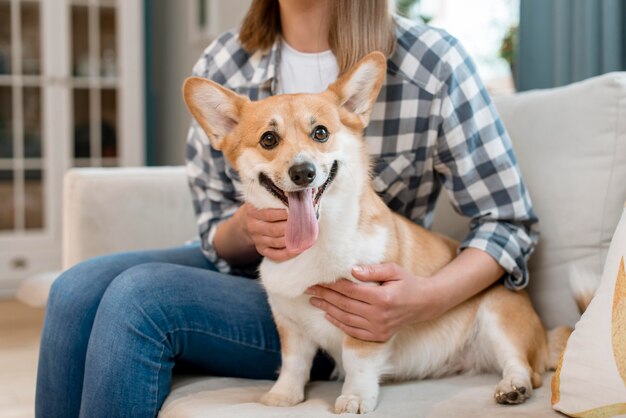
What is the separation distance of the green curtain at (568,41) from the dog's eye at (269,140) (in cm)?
112

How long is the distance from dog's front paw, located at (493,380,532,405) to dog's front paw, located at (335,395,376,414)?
0.21 m

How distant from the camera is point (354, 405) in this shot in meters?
1.17

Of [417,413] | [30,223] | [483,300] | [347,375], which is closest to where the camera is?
[417,413]

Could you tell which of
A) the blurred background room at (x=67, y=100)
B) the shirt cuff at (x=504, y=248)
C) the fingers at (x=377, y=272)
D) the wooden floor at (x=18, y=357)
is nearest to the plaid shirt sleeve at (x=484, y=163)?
the shirt cuff at (x=504, y=248)

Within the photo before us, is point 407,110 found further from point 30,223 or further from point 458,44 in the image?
point 30,223

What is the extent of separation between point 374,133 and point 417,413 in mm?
597

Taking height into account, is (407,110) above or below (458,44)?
below

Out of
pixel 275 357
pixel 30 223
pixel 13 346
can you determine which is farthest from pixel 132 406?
pixel 30 223

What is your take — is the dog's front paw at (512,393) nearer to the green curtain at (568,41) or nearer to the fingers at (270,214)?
the fingers at (270,214)

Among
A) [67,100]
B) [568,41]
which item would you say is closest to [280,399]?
[568,41]

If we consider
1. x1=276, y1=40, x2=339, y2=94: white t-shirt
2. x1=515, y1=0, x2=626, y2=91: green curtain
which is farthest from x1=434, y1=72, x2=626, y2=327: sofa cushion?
x1=515, y1=0, x2=626, y2=91: green curtain

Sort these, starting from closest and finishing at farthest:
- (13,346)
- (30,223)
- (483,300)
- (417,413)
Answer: (417,413) → (483,300) → (13,346) → (30,223)

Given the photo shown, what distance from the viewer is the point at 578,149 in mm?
1422

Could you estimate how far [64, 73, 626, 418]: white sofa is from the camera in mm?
1182
